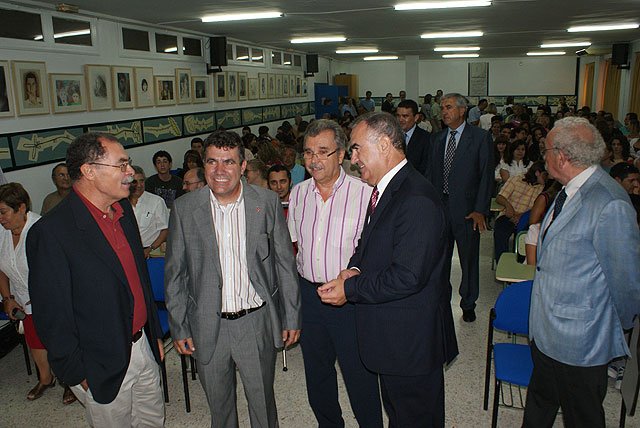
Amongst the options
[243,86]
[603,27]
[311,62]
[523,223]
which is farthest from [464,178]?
[311,62]

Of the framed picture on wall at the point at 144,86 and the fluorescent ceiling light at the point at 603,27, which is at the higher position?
the fluorescent ceiling light at the point at 603,27

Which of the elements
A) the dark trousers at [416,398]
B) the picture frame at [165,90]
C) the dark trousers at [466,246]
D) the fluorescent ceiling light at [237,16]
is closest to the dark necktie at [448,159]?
the dark trousers at [466,246]

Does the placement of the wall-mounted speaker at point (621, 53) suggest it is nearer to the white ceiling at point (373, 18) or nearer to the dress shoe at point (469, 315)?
the white ceiling at point (373, 18)

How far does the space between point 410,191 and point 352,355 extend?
1.02 m

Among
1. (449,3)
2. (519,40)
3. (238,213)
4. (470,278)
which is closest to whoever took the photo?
(238,213)

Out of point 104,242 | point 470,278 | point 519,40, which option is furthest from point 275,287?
point 519,40

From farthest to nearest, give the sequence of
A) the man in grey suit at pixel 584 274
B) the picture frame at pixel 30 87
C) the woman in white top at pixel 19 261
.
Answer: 1. the picture frame at pixel 30 87
2. the woman in white top at pixel 19 261
3. the man in grey suit at pixel 584 274

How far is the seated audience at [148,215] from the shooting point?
444cm

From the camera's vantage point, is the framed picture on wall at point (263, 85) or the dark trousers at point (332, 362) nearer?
the dark trousers at point (332, 362)

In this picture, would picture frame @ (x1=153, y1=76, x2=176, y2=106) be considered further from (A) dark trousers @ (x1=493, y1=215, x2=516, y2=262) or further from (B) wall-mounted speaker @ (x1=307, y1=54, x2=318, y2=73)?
(B) wall-mounted speaker @ (x1=307, y1=54, x2=318, y2=73)

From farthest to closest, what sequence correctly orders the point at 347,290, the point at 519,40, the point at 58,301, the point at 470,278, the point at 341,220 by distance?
1. the point at 519,40
2. the point at 470,278
3. the point at 341,220
4. the point at 347,290
5. the point at 58,301

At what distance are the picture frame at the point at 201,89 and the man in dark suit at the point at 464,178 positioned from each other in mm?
6489

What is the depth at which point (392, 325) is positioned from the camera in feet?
6.78

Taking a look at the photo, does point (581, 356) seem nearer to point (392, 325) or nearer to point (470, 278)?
point (392, 325)
